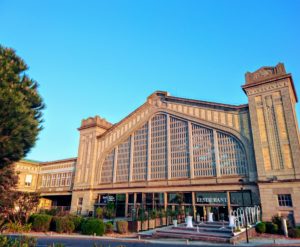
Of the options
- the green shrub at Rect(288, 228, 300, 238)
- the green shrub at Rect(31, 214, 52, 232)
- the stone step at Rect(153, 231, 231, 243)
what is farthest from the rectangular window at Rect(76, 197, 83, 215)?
the green shrub at Rect(288, 228, 300, 238)

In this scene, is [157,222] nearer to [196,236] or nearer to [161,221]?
[161,221]

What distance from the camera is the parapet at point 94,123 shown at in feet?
159

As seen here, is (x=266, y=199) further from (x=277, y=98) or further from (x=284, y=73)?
(x=284, y=73)

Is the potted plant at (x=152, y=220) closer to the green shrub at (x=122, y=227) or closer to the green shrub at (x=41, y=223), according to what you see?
the green shrub at (x=122, y=227)

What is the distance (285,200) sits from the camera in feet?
87.3

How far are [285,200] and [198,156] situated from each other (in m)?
12.1

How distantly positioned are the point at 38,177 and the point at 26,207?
31.9 metres

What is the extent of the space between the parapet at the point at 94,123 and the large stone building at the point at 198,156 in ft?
0.76

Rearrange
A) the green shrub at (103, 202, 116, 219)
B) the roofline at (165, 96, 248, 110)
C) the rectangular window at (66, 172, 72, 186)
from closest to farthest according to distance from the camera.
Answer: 1. the roofline at (165, 96, 248, 110)
2. the green shrub at (103, 202, 116, 219)
3. the rectangular window at (66, 172, 72, 186)

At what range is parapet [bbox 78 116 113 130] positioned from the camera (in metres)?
48.3

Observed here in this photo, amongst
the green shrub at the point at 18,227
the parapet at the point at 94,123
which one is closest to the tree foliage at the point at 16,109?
the green shrub at the point at 18,227

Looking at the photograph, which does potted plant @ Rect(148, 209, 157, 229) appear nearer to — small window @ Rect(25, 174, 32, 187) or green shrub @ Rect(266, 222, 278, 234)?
green shrub @ Rect(266, 222, 278, 234)

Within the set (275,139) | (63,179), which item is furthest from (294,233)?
(63,179)

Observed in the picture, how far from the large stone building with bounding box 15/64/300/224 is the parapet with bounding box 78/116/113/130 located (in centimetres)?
23
